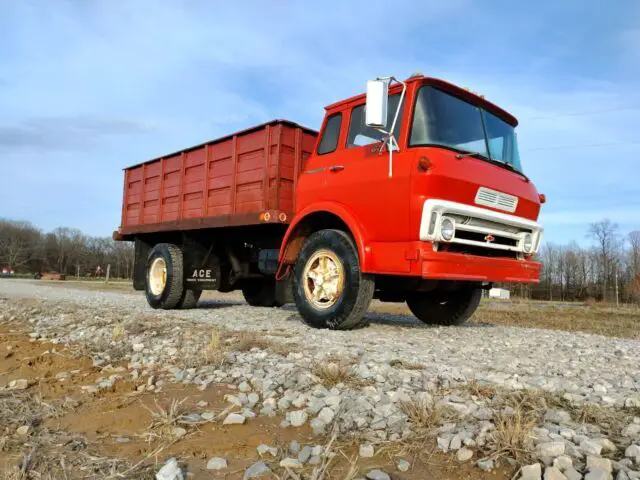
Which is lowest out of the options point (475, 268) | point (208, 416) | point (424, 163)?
point (208, 416)

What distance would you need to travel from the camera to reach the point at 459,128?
5.64 meters

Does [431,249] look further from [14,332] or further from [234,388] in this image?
[14,332]

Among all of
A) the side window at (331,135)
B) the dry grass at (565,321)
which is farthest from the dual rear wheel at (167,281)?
the dry grass at (565,321)

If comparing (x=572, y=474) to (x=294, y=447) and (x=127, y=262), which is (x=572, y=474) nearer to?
(x=294, y=447)

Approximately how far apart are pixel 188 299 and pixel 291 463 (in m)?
7.54

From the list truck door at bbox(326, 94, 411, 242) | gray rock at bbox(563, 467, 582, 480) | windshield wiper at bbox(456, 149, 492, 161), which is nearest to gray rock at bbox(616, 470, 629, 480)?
gray rock at bbox(563, 467, 582, 480)

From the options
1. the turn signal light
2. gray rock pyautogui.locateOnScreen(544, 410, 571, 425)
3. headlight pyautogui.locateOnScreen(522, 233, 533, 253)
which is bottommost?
gray rock pyautogui.locateOnScreen(544, 410, 571, 425)

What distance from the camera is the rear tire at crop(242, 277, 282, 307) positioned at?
10.1 metres

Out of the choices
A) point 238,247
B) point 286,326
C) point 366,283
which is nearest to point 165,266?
point 238,247

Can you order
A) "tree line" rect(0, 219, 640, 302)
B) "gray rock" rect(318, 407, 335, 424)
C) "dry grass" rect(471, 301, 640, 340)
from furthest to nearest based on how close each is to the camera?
"tree line" rect(0, 219, 640, 302), "dry grass" rect(471, 301, 640, 340), "gray rock" rect(318, 407, 335, 424)

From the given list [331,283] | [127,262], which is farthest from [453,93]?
[127,262]

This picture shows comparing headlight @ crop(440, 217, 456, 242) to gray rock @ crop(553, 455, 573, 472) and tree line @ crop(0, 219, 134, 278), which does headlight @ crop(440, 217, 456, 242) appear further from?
tree line @ crop(0, 219, 134, 278)

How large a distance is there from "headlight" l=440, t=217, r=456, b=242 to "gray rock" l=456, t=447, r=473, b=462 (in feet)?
9.66

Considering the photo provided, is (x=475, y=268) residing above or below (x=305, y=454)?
above
